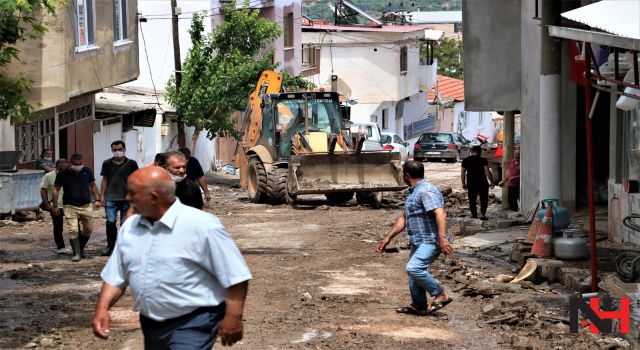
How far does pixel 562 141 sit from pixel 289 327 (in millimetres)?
10634

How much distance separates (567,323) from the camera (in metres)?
10.7

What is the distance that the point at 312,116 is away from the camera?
26016 mm

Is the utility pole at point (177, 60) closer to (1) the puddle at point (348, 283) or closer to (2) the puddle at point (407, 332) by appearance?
(1) the puddle at point (348, 283)

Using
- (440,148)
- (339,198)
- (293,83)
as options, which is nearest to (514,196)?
(339,198)

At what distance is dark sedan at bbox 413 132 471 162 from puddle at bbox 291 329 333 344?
36844mm

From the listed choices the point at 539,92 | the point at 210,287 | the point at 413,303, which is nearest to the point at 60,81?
the point at 539,92

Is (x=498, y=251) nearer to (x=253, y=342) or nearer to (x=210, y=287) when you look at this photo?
(x=253, y=342)

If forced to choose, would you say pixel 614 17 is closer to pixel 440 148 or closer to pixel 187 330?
pixel 187 330

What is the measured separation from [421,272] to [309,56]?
4312cm

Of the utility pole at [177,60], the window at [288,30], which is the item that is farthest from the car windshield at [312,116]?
the window at [288,30]

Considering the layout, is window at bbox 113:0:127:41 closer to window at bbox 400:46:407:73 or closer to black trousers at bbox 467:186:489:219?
black trousers at bbox 467:186:489:219

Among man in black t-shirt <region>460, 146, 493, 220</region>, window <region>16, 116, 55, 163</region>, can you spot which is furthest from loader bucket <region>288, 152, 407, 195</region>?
window <region>16, 116, 55, 163</region>

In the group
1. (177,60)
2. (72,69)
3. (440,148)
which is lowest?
(440,148)

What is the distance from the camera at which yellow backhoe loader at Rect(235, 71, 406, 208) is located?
79.6 ft
